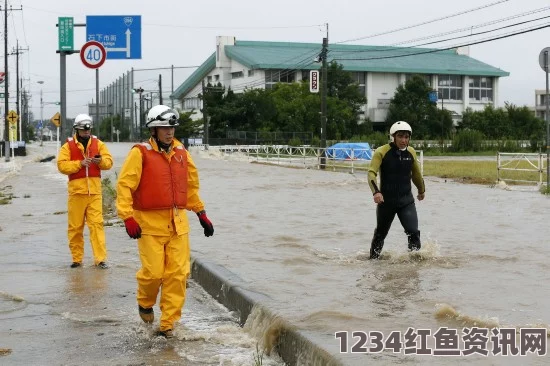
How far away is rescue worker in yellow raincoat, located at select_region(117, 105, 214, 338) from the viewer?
6.32 metres

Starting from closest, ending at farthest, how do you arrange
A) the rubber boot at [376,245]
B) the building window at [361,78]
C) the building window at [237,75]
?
1. the rubber boot at [376,245]
2. the building window at [361,78]
3. the building window at [237,75]

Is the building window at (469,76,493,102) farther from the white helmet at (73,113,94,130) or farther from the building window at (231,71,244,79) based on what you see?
the white helmet at (73,113,94,130)

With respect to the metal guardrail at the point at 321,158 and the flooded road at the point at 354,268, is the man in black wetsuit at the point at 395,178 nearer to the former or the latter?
the flooded road at the point at 354,268

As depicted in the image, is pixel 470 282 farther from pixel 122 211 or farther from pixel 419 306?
pixel 122 211

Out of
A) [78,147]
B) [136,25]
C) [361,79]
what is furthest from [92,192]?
[361,79]

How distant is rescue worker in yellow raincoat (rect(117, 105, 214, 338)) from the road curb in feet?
2.62

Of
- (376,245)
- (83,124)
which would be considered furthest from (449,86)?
(83,124)

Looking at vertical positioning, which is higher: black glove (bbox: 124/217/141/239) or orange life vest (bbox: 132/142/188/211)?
orange life vest (bbox: 132/142/188/211)

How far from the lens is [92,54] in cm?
1709

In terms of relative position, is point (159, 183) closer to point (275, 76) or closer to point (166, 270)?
point (166, 270)

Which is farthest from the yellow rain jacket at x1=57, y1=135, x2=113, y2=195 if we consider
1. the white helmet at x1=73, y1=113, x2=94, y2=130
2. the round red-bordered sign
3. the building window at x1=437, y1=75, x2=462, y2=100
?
the building window at x1=437, y1=75, x2=462, y2=100

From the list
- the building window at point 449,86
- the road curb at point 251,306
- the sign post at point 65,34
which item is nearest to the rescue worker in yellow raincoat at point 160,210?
the road curb at point 251,306

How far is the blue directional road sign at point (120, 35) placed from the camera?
21.6 metres

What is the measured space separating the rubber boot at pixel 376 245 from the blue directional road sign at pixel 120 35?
13.7 metres
